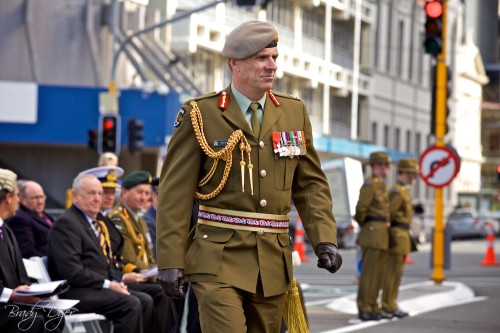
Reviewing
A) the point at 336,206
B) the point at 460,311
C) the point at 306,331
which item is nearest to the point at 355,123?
the point at 336,206

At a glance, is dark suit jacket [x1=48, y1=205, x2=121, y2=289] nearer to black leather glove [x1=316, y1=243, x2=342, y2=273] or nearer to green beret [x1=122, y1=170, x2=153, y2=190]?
green beret [x1=122, y1=170, x2=153, y2=190]

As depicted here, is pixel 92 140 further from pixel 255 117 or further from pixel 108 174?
pixel 255 117

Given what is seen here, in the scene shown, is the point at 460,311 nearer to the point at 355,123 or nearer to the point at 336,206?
the point at 336,206

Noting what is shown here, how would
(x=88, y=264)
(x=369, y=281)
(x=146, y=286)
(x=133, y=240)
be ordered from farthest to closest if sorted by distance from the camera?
(x=369, y=281)
(x=133, y=240)
(x=146, y=286)
(x=88, y=264)

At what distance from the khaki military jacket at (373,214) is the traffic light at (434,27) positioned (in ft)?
17.9

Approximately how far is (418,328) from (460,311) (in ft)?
9.40

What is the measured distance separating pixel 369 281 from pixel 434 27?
6.16 metres

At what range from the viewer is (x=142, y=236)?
1242 centimetres

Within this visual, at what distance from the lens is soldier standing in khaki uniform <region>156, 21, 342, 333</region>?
6793 mm

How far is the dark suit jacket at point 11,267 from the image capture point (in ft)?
30.5

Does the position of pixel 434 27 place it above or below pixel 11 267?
above

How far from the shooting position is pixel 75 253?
1074 centimetres

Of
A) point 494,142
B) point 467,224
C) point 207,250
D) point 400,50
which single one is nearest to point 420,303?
point 207,250

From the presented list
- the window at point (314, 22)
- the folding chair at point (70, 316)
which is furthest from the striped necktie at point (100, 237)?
the window at point (314, 22)
